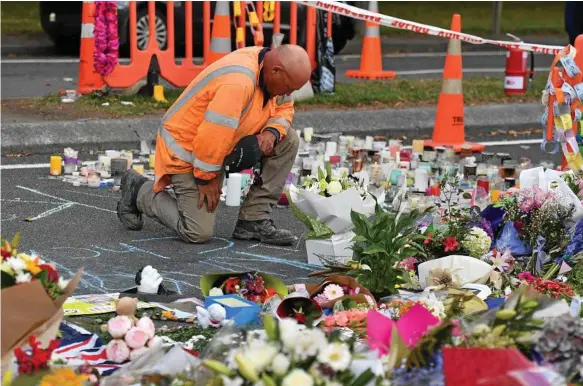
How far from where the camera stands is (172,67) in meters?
11.2

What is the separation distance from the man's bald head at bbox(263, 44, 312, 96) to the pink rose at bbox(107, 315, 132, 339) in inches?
85.9

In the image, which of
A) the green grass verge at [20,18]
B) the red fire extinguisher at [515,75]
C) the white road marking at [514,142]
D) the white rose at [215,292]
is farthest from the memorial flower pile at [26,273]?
the green grass verge at [20,18]

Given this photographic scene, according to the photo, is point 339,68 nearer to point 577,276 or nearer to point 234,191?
point 234,191

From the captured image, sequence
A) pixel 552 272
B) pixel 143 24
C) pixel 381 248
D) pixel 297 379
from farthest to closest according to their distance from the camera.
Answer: pixel 143 24
pixel 552 272
pixel 381 248
pixel 297 379

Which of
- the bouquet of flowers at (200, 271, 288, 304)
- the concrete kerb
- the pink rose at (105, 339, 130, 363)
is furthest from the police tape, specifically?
the pink rose at (105, 339, 130, 363)

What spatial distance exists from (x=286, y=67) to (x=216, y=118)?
44 centimetres

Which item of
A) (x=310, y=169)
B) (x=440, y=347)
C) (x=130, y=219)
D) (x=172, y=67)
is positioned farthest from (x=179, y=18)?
(x=440, y=347)

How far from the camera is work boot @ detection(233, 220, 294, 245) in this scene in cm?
674

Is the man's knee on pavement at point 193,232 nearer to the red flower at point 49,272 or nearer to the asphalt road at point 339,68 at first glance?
the red flower at point 49,272

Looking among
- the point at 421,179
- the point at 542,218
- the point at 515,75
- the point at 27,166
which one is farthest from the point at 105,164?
the point at 515,75

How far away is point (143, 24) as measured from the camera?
47.8 feet

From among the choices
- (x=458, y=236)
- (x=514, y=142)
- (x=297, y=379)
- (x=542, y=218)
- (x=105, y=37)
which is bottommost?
(x=514, y=142)

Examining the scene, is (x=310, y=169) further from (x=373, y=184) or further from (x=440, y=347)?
(x=440, y=347)

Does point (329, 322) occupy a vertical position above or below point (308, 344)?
below
